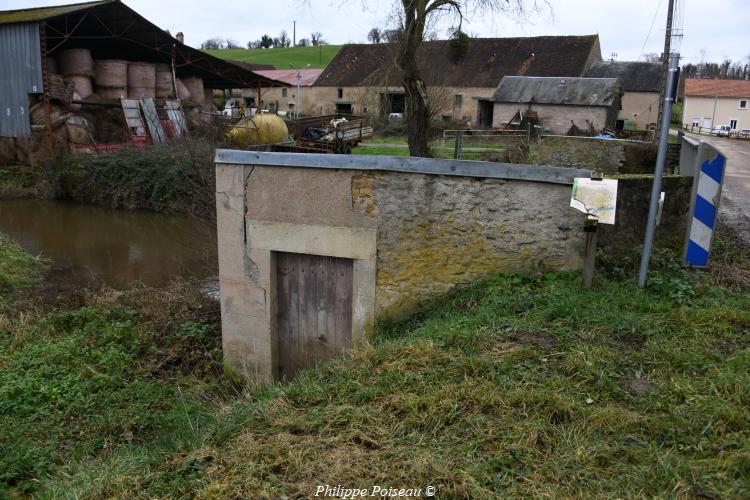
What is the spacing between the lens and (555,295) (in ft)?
17.4

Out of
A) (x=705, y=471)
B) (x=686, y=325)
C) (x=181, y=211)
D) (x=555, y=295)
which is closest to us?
(x=705, y=471)

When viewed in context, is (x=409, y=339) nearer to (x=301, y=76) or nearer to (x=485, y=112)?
(x=485, y=112)

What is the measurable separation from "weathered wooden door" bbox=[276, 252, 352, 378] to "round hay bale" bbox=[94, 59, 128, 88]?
22.8 metres

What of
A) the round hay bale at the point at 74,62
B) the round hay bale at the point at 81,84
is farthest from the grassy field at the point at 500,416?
the round hay bale at the point at 74,62

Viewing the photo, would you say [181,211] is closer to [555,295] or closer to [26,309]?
[26,309]

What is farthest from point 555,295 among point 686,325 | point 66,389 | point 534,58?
point 534,58

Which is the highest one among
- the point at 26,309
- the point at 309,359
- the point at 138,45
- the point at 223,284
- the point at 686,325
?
the point at 138,45

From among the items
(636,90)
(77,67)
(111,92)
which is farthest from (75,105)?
(636,90)

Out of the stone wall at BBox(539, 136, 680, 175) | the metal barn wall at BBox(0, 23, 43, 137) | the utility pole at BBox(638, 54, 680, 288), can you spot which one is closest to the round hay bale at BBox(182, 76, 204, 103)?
the metal barn wall at BBox(0, 23, 43, 137)

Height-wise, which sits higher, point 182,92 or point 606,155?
point 182,92

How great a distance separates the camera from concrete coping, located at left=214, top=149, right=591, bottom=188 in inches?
228

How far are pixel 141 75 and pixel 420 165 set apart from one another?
24713 mm

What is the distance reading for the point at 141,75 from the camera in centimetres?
2708

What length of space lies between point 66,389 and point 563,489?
19.7ft
